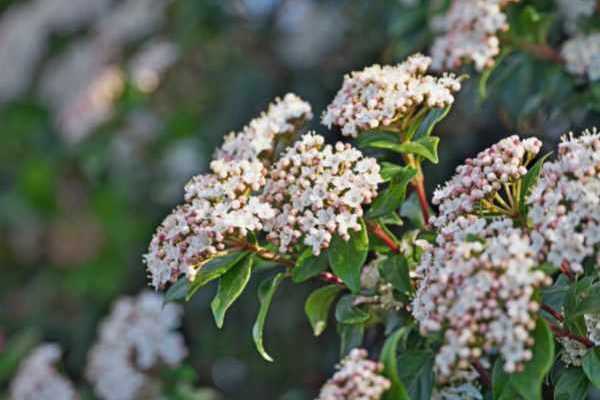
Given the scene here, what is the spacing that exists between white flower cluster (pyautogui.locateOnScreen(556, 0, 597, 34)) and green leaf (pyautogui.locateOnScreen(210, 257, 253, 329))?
1.09 meters

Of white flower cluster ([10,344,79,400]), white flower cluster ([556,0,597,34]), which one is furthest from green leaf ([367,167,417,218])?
white flower cluster ([10,344,79,400])

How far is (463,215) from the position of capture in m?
1.46

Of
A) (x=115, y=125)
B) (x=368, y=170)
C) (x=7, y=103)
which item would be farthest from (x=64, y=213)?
(x=368, y=170)

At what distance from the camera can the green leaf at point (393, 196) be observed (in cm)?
156

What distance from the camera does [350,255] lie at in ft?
5.02

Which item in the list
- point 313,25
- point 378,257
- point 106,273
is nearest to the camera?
point 378,257

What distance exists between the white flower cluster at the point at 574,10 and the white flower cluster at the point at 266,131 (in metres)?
0.77

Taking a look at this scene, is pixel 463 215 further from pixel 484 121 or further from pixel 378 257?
pixel 484 121

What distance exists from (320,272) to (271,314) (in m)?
1.92

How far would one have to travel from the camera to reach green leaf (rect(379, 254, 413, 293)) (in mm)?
1560

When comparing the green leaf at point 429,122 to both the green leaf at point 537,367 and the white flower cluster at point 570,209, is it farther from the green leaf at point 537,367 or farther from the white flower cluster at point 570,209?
the green leaf at point 537,367

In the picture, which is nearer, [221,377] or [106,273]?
[221,377]

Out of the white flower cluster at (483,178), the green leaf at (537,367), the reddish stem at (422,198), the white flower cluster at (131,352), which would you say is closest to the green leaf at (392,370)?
the green leaf at (537,367)

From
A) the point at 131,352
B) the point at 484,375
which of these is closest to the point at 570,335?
the point at 484,375
